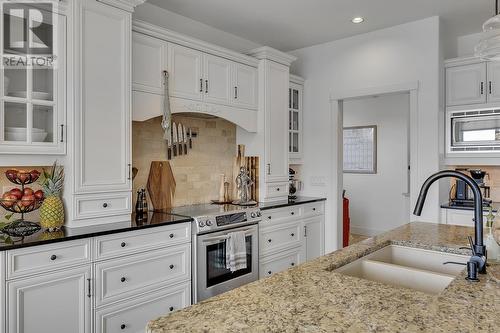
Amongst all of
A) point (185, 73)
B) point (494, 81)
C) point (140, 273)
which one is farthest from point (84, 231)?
point (494, 81)

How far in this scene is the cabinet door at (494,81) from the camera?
367 centimetres

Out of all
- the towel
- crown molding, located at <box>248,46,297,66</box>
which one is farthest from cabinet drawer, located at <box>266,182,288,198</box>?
crown molding, located at <box>248,46,297,66</box>

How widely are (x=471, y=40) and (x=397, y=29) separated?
102 cm

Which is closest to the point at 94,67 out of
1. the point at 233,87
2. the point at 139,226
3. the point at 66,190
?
the point at 66,190

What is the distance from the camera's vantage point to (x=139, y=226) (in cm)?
253

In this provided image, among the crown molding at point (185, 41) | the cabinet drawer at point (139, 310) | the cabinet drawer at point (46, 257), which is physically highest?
the crown molding at point (185, 41)

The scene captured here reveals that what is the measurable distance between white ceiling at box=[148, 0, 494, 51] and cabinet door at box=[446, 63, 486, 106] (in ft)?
1.62

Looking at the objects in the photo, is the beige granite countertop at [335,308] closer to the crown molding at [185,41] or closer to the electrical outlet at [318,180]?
the crown molding at [185,41]

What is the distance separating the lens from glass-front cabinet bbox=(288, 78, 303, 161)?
14.9 feet

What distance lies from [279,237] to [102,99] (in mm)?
2255

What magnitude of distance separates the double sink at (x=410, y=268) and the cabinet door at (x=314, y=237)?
7.49 ft

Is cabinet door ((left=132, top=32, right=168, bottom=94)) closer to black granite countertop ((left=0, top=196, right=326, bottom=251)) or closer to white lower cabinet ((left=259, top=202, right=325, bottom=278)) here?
black granite countertop ((left=0, top=196, right=326, bottom=251))

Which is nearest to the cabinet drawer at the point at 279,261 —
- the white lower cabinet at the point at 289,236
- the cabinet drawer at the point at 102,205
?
the white lower cabinet at the point at 289,236

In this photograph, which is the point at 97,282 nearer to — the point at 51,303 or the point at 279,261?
the point at 51,303
